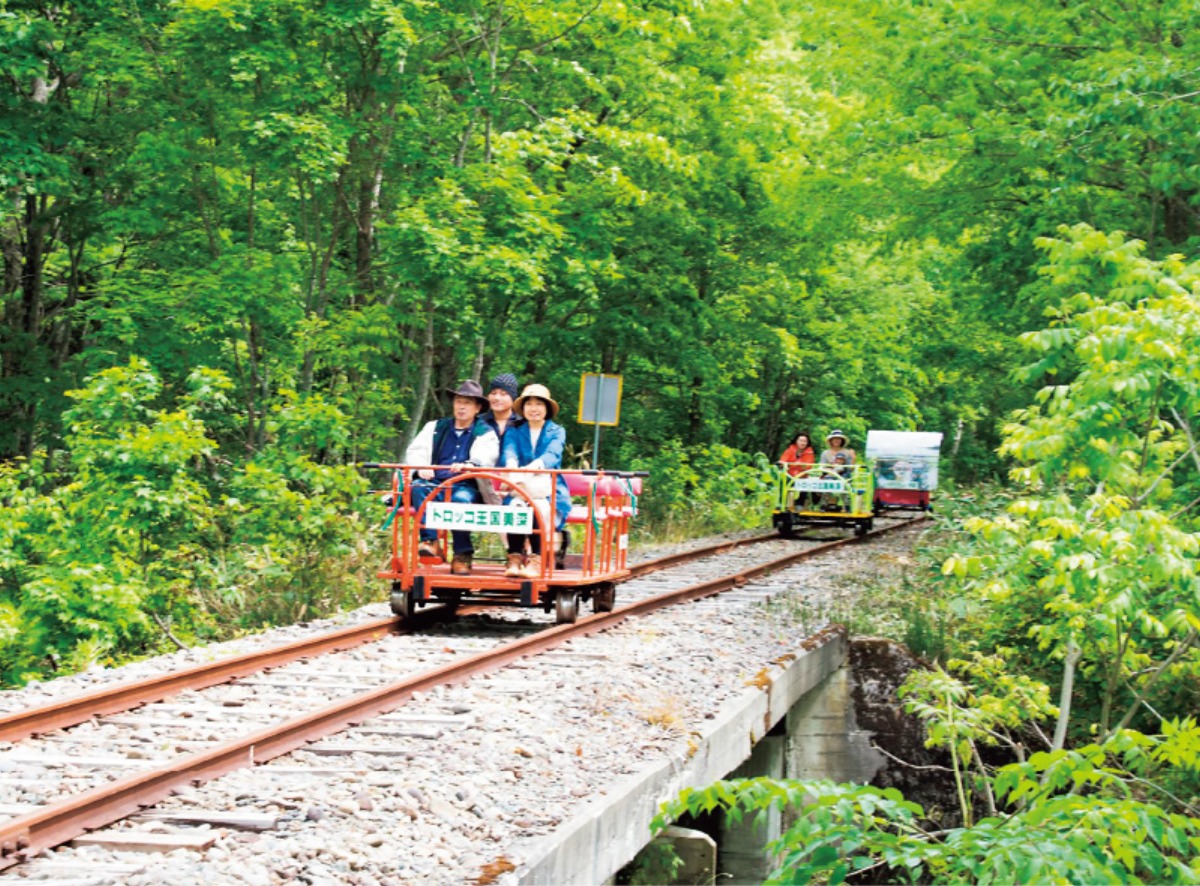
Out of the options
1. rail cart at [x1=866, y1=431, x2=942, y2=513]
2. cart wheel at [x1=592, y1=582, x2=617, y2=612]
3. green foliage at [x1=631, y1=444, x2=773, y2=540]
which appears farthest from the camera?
rail cart at [x1=866, y1=431, x2=942, y2=513]

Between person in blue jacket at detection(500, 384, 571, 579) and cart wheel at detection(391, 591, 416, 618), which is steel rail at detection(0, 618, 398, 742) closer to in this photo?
cart wheel at detection(391, 591, 416, 618)

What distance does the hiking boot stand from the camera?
10.5 metres

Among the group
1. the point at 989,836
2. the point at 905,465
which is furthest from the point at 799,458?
the point at 989,836

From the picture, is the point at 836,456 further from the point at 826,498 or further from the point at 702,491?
the point at 702,491

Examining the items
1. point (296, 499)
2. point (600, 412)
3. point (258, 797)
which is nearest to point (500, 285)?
point (600, 412)

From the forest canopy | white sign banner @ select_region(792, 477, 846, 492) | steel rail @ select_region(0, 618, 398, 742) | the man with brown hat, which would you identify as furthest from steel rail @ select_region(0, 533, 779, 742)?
white sign banner @ select_region(792, 477, 846, 492)

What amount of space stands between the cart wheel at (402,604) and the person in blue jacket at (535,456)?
0.83m

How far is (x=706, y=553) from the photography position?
1933cm

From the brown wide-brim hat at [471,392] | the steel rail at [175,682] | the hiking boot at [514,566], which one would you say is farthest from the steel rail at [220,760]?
the brown wide-brim hat at [471,392]

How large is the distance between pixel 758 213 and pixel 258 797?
23.4 metres

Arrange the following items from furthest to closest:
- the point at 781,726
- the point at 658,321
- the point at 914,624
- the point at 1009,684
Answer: the point at 658,321 → the point at 914,624 → the point at 781,726 → the point at 1009,684

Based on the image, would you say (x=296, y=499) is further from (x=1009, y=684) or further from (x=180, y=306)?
(x=1009, y=684)

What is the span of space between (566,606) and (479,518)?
115cm

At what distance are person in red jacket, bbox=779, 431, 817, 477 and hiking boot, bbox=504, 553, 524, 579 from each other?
14.0 metres
